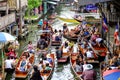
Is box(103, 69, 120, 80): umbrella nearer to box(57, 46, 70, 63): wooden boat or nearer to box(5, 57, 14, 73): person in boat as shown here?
box(5, 57, 14, 73): person in boat

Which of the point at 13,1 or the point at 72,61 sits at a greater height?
the point at 13,1

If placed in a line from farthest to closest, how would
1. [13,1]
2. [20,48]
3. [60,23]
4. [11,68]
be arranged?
[60,23] < [13,1] < [20,48] < [11,68]

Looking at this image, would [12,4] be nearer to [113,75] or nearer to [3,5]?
[3,5]

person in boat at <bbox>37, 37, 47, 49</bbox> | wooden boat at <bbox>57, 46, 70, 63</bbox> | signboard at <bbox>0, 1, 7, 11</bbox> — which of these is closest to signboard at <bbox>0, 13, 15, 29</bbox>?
signboard at <bbox>0, 1, 7, 11</bbox>

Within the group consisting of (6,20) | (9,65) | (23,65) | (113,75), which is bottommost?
(9,65)

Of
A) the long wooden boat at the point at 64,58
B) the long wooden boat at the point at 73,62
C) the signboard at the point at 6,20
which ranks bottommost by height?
the long wooden boat at the point at 64,58

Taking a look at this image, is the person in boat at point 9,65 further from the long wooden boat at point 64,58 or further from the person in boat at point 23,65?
the long wooden boat at point 64,58

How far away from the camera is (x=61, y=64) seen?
2741 cm

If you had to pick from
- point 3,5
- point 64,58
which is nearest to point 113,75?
point 64,58

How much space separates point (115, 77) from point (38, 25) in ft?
101

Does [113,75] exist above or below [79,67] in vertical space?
above

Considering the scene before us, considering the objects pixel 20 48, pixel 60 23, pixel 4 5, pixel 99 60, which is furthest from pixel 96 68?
pixel 60 23

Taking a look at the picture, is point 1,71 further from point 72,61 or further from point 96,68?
point 96,68

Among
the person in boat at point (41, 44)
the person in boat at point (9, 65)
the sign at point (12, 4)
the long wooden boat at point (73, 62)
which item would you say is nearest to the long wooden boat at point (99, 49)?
the long wooden boat at point (73, 62)
